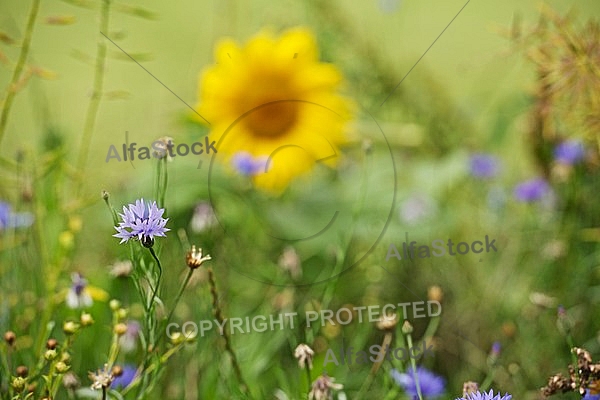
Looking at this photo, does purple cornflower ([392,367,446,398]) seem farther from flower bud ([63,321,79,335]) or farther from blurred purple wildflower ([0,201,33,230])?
blurred purple wildflower ([0,201,33,230])

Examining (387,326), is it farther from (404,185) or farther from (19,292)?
A: (404,185)

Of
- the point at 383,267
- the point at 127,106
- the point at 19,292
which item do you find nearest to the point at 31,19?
the point at 19,292

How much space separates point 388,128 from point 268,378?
1.48ft

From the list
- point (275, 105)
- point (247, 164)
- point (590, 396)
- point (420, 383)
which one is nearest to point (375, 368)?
point (420, 383)

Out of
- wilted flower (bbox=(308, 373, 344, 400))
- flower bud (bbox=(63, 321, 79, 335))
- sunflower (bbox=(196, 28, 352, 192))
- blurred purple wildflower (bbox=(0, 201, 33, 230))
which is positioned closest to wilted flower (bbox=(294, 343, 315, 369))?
wilted flower (bbox=(308, 373, 344, 400))

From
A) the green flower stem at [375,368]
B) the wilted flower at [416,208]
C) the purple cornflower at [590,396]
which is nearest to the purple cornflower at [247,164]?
the wilted flower at [416,208]

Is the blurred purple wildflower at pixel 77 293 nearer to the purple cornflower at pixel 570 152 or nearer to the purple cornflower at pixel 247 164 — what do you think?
the purple cornflower at pixel 247 164

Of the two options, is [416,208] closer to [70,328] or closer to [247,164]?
[247,164]

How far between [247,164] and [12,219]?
230 mm

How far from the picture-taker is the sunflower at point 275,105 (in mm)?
820

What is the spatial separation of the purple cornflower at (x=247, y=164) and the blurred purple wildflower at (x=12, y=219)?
0.21 meters

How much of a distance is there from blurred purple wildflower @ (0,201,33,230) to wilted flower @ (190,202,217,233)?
0.47 feet

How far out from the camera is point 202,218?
59 centimetres

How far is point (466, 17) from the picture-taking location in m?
1.28
